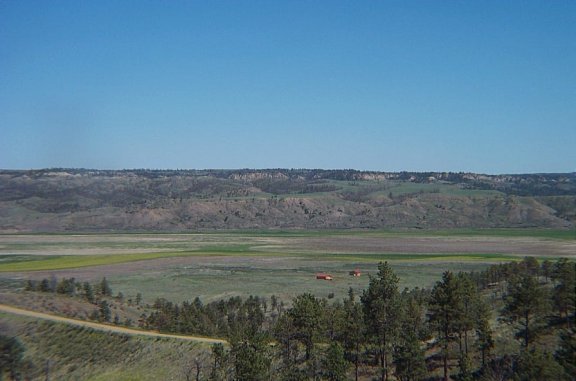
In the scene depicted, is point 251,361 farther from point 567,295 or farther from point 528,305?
point 528,305

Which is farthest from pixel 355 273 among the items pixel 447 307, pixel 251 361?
pixel 251 361

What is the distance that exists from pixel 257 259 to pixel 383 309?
68234mm

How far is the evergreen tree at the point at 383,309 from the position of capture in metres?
27.8

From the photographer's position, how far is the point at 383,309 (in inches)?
1098

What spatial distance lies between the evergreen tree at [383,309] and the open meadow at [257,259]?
27.0 m

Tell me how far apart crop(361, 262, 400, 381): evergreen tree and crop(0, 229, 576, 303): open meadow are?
27.0 m

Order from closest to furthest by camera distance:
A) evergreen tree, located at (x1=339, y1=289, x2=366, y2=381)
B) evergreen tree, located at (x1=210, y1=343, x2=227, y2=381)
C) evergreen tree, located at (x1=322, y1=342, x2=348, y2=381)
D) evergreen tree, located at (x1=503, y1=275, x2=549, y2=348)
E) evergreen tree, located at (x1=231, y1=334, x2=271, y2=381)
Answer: evergreen tree, located at (x1=231, y1=334, x2=271, y2=381) → evergreen tree, located at (x1=322, y1=342, x2=348, y2=381) → evergreen tree, located at (x1=210, y1=343, x2=227, y2=381) → evergreen tree, located at (x1=503, y1=275, x2=549, y2=348) → evergreen tree, located at (x1=339, y1=289, x2=366, y2=381)

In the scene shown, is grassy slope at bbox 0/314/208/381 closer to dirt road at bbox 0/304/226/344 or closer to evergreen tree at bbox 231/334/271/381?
dirt road at bbox 0/304/226/344

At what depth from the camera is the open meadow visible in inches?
2549

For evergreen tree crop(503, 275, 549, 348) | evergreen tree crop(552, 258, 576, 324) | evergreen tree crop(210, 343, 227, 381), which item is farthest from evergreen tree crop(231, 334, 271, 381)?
evergreen tree crop(552, 258, 576, 324)

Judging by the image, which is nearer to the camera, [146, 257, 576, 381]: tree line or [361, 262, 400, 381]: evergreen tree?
[146, 257, 576, 381]: tree line

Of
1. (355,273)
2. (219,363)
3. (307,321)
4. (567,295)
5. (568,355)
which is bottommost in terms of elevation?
(355,273)

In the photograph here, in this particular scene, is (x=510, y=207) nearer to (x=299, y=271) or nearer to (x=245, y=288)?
(x=299, y=271)

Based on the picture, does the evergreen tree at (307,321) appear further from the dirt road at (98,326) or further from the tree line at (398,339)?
the dirt road at (98,326)
